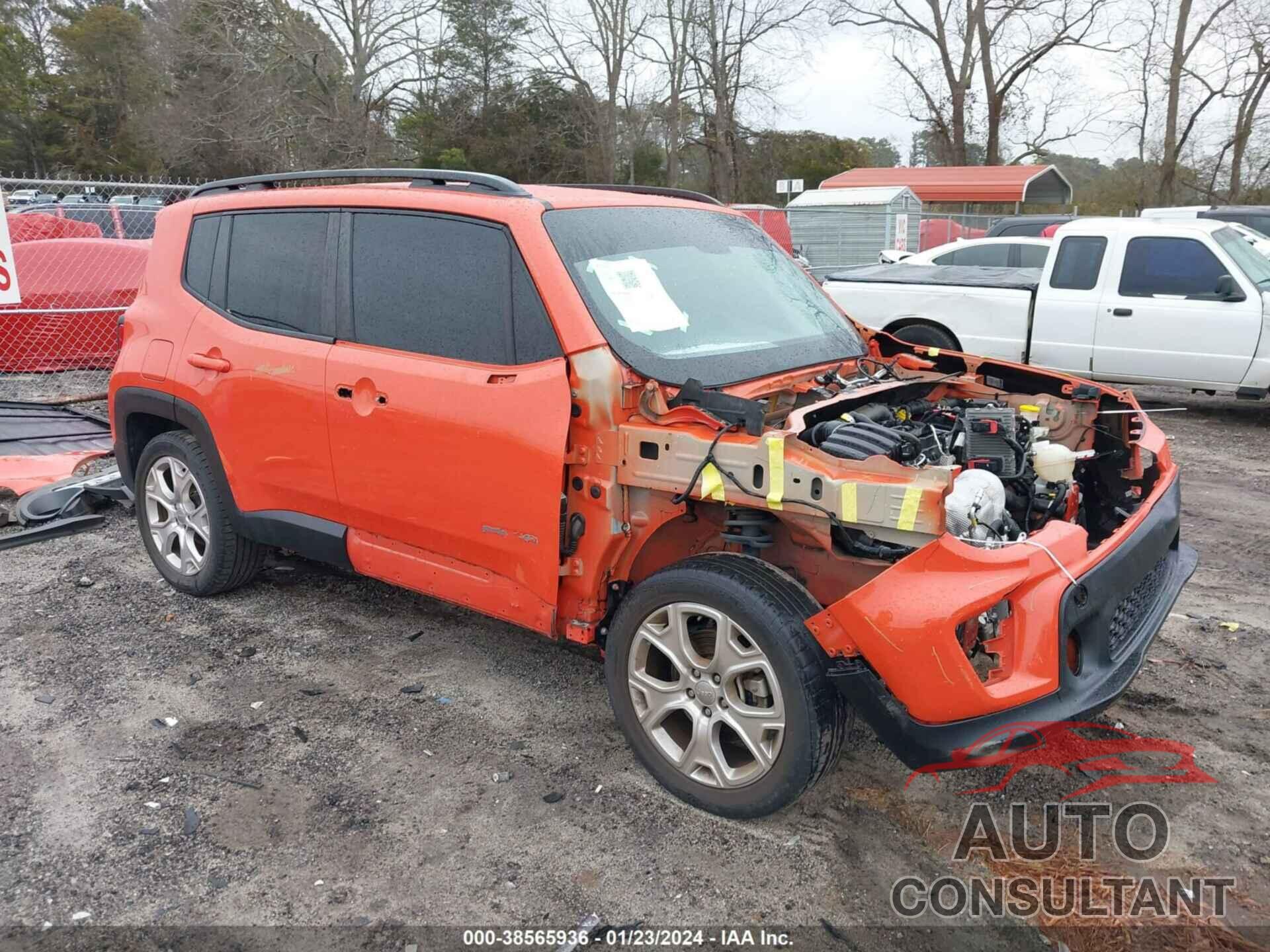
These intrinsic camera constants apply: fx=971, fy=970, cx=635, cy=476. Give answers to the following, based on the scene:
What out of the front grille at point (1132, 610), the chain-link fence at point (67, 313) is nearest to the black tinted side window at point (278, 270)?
the front grille at point (1132, 610)

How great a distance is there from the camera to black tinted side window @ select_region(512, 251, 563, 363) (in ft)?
10.8

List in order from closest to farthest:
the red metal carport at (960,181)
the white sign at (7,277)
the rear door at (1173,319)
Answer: the white sign at (7,277)
the rear door at (1173,319)
the red metal carport at (960,181)

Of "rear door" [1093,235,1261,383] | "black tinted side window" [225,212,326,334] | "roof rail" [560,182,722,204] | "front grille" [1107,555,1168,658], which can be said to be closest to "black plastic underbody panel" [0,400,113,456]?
"black tinted side window" [225,212,326,334]

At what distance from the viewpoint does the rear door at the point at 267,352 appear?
4.02 m

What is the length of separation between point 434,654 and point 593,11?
124 feet

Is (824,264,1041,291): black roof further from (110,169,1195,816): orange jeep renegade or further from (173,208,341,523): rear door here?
(173,208,341,523): rear door

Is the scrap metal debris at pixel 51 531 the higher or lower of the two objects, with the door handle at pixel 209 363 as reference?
lower

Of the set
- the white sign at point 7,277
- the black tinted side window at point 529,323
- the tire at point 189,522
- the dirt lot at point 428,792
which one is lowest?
the dirt lot at point 428,792

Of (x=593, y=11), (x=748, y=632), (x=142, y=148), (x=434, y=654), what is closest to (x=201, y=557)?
(x=434, y=654)

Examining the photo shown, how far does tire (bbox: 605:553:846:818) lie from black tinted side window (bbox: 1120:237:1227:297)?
752 centimetres

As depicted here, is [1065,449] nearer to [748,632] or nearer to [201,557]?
[748,632]

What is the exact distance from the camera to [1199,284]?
8711 mm

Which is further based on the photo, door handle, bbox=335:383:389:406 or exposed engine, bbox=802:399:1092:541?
door handle, bbox=335:383:389:406

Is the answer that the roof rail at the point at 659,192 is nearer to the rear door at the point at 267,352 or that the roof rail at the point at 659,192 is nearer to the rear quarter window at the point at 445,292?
the rear quarter window at the point at 445,292
